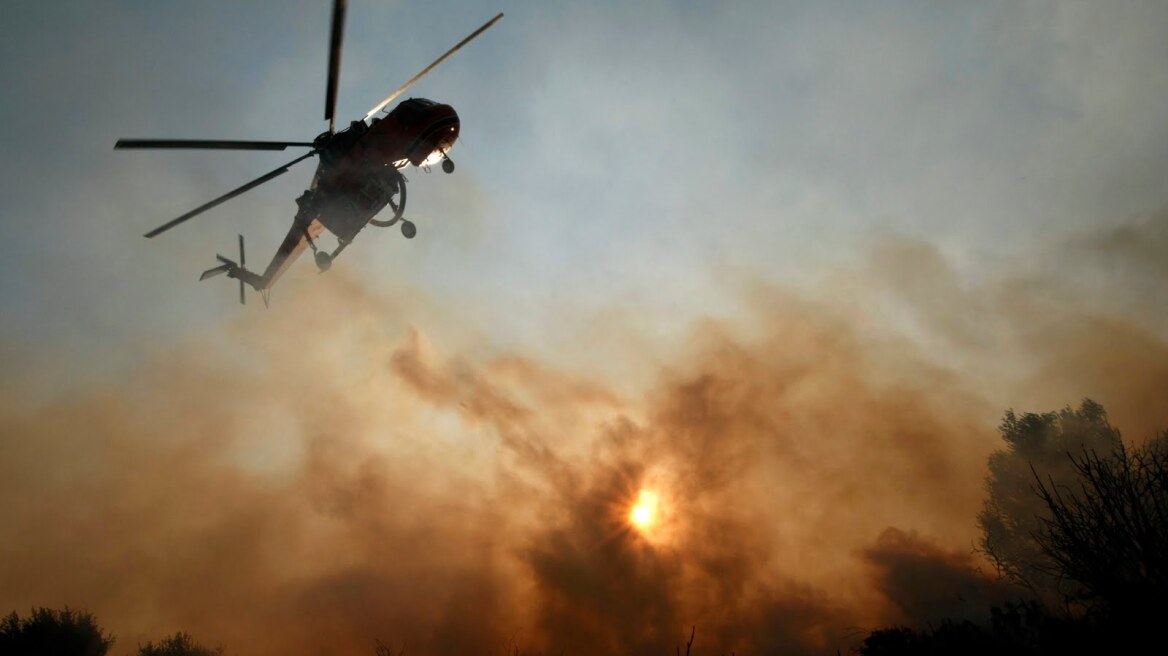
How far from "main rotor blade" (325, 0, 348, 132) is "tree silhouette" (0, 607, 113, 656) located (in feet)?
147

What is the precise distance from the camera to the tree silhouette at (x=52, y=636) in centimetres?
3322

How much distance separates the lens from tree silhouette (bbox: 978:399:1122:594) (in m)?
39.9

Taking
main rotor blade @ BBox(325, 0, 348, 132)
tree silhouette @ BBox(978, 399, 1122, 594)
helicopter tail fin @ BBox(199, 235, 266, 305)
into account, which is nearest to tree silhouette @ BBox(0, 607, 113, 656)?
helicopter tail fin @ BBox(199, 235, 266, 305)

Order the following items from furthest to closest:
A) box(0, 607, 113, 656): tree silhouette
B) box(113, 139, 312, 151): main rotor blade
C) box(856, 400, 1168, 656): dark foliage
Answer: box(0, 607, 113, 656): tree silhouette, box(113, 139, 312, 151): main rotor blade, box(856, 400, 1168, 656): dark foliage

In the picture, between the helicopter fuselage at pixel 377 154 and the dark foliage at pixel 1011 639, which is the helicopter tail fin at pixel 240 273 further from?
the dark foliage at pixel 1011 639

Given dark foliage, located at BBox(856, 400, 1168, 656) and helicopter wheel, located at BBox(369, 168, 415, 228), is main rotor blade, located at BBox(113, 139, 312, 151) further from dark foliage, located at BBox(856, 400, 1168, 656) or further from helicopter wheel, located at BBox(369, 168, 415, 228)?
dark foliage, located at BBox(856, 400, 1168, 656)

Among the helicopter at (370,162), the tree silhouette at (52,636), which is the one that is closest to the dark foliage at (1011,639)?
the helicopter at (370,162)

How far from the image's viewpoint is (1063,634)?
11.2m

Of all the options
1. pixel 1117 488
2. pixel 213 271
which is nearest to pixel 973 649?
pixel 1117 488

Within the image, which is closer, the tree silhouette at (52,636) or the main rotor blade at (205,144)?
the main rotor blade at (205,144)

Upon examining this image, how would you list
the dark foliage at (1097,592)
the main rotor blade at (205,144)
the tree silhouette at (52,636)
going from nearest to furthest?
the dark foliage at (1097,592)
the main rotor blade at (205,144)
the tree silhouette at (52,636)

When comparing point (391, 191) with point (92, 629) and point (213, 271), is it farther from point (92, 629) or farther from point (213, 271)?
point (92, 629)

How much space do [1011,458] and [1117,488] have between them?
1666 inches

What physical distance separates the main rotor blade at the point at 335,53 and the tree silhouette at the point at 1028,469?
53.2 m
